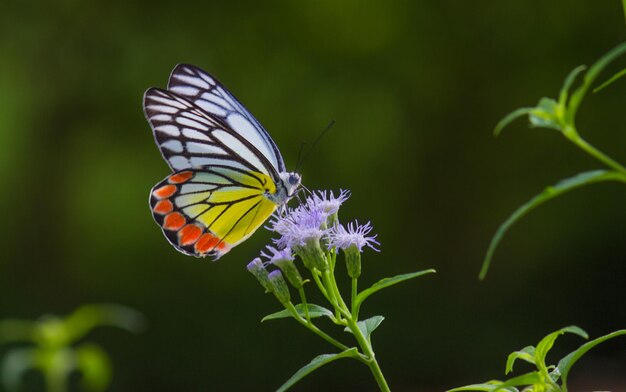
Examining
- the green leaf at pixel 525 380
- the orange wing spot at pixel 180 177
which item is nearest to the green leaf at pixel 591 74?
the green leaf at pixel 525 380

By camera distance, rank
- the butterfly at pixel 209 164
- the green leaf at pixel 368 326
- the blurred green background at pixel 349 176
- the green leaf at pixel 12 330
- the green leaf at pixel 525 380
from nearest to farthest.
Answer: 1. the green leaf at pixel 525 380
2. the green leaf at pixel 368 326
3. the butterfly at pixel 209 164
4. the green leaf at pixel 12 330
5. the blurred green background at pixel 349 176

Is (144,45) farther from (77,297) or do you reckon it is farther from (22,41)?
(77,297)

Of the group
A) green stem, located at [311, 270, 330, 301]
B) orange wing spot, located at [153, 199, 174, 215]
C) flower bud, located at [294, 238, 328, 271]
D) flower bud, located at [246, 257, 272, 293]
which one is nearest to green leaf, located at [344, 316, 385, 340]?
green stem, located at [311, 270, 330, 301]

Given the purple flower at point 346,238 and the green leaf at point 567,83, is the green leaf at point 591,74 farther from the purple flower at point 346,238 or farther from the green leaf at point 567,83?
the purple flower at point 346,238

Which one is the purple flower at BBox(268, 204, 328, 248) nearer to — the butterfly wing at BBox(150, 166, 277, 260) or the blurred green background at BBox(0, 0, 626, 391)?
the butterfly wing at BBox(150, 166, 277, 260)

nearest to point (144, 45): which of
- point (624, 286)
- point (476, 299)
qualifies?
point (476, 299)

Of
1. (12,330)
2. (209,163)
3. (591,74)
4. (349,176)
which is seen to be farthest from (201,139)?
(12,330)
